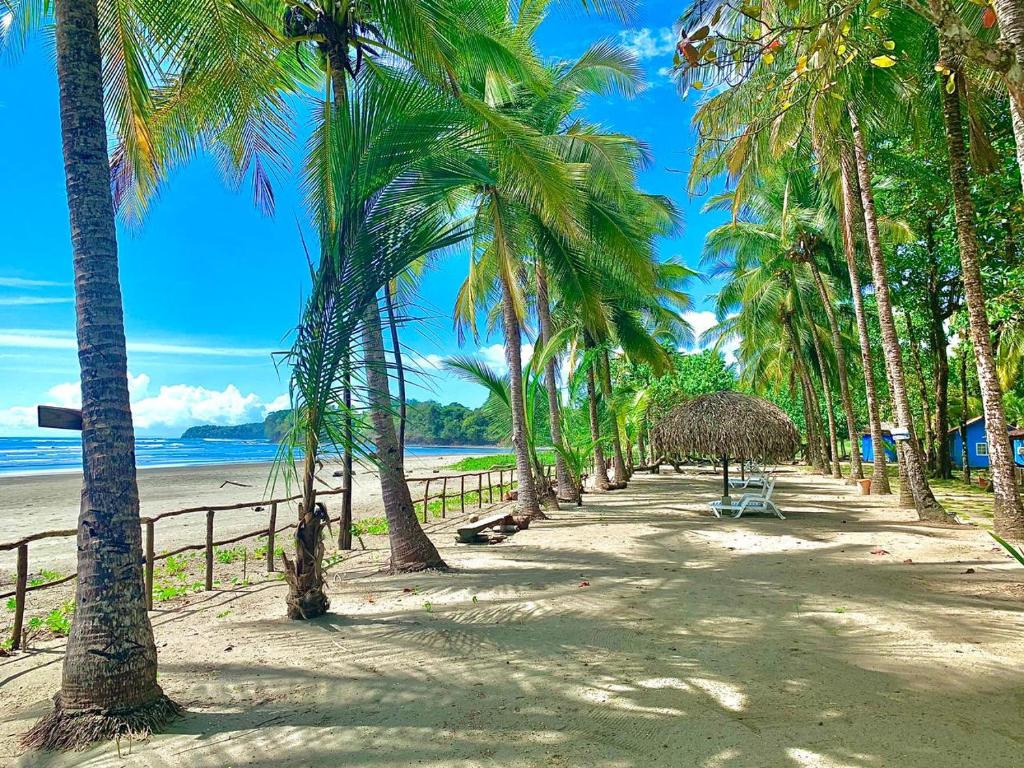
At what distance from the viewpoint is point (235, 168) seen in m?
8.52

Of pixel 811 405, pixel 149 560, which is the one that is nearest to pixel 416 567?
→ pixel 149 560

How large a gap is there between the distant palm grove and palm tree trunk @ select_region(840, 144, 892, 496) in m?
0.08

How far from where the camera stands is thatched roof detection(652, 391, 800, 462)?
11.2 meters

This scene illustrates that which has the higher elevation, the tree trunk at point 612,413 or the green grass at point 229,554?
the tree trunk at point 612,413

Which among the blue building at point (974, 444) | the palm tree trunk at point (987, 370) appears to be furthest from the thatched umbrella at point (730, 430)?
the blue building at point (974, 444)

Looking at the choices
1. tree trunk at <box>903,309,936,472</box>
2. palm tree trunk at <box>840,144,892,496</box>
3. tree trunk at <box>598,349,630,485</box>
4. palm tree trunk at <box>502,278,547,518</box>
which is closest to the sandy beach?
palm tree trunk at <box>502,278,547,518</box>

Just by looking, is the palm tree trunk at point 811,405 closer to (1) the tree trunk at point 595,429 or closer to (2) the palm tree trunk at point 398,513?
(1) the tree trunk at point 595,429

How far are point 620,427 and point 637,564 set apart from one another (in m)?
10.2

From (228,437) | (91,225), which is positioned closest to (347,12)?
(91,225)

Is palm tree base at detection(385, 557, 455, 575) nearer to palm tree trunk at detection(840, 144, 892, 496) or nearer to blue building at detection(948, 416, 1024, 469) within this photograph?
palm tree trunk at detection(840, 144, 892, 496)

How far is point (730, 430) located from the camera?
1130 cm

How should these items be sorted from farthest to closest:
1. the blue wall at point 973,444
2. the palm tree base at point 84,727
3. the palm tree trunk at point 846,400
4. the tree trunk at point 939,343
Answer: the blue wall at point 973,444 → the palm tree trunk at point 846,400 → the tree trunk at point 939,343 → the palm tree base at point 84,727

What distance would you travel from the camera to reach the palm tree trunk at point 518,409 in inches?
444

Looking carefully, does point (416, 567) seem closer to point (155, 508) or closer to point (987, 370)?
point (987, 370)
